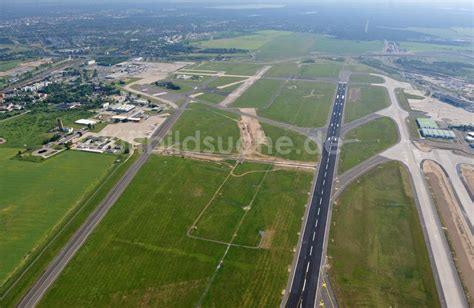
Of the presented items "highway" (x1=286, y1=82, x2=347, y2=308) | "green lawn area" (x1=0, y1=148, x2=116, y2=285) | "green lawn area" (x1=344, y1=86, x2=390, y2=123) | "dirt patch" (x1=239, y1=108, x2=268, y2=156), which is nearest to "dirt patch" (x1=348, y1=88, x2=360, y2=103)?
"green lawn area" (x1=344, y1=86, x2=390, y2=123)

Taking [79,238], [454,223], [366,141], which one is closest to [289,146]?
[366,141]

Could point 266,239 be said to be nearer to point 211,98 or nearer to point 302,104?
point 302,104

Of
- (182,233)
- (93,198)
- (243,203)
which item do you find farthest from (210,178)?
(93,198)

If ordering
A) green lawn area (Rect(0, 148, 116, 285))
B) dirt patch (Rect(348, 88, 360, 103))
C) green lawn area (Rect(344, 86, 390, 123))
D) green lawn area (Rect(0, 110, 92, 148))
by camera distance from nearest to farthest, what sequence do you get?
green lawn area (Rect(0, 148, 116, 285)) < green lawn area (Rect(0, 110, 92, 148)) < green lawn area (Rect(344, 86, 390, 123)) < dirt patch (Rect(348, 88, 360, 103))

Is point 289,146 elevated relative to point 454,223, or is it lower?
elevated

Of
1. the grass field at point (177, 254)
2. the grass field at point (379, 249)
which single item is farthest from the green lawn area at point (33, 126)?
the grass field at point (379, 249)

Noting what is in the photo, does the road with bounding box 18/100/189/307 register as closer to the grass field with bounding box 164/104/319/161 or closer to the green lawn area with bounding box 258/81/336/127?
the grass field with bounding box 164/104/319/161
